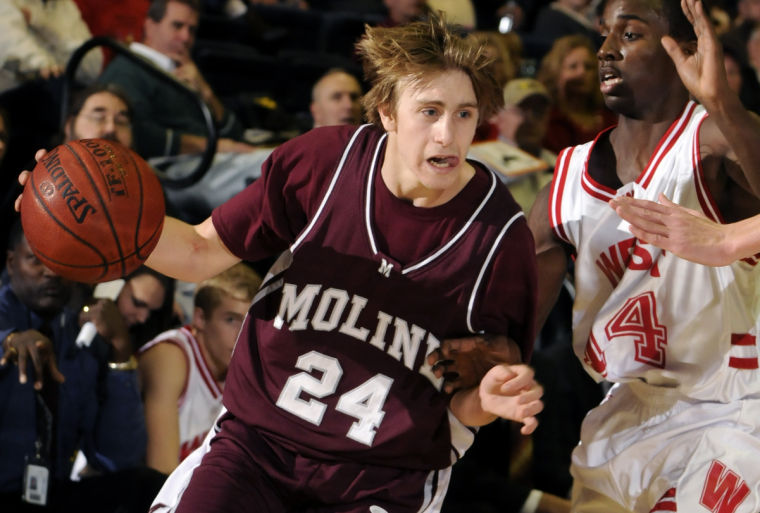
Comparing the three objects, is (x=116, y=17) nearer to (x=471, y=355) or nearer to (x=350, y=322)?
(x=350, y=322)

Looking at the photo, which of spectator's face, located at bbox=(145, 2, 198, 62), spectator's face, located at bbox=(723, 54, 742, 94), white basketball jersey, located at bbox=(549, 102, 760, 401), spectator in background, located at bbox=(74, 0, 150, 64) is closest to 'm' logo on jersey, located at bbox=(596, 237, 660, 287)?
white basketball jersey, located at bbox=(549, 102, 760, 401)

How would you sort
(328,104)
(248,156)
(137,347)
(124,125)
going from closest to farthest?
(137,347), (124,125), (248,156), (328,104)

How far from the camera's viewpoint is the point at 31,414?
12.2 feet

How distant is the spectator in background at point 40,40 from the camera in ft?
16.8

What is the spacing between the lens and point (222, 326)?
4.18m

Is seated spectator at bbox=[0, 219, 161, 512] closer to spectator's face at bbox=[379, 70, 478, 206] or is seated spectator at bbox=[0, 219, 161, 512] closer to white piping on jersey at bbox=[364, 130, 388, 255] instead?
white piping on jersey at bbox=[364, 130, 388, 255]

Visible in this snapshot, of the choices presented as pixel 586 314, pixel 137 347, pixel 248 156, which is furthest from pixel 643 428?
pixel 248 156

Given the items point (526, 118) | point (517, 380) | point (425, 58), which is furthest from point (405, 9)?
point (517, 380)

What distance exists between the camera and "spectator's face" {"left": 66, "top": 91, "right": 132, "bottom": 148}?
14.8 feet

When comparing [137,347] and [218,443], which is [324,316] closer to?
[218,443]

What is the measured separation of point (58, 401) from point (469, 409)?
1.81 meters

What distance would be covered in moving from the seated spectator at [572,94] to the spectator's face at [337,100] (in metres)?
1.17

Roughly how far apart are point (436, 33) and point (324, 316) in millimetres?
782

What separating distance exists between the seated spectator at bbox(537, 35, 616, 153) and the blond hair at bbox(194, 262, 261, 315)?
2283 mm
